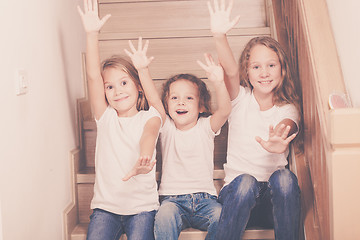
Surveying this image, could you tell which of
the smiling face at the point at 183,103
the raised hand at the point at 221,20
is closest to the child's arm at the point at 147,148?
the smiling face at the point at 183,103

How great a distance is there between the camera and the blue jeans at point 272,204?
1.68 m

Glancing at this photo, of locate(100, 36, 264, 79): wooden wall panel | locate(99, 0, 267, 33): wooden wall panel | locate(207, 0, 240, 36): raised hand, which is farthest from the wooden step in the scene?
locate(99, 0, 267, 33): wooden wall panel

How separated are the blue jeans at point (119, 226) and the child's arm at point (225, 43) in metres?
0.69

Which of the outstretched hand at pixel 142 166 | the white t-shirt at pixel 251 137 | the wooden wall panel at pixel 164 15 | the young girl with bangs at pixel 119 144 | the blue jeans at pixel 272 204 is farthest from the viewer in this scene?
the wooden wall panel at pixel 164 15

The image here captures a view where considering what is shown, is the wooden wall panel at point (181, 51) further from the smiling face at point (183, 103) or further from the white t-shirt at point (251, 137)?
the white t-shirt at point (251, 137)

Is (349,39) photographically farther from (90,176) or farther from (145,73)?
(90,176)

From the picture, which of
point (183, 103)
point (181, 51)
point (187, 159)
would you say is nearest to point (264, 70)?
point (183, 103)

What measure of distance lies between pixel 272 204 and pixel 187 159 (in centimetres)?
44

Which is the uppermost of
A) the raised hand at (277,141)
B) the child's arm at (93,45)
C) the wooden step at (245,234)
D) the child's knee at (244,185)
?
the child's arm at (93,45)

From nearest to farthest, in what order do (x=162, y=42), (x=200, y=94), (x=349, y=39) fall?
(x=349, y=39)
(x=200, y=94)
(x=162, y=42)

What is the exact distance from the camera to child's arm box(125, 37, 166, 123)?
73.8 inches

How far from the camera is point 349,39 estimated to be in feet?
5.45

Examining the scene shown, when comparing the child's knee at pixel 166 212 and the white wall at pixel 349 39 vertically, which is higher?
the white wall at pixel 349 39

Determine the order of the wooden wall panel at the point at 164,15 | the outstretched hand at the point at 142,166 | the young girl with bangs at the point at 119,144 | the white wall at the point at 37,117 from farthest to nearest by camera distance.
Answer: the wooden wall panel at the point at 164,15
the young girl with bangs at the point at 119,144
the outstretched hand at the point at 142,166
the white wall at the point at 37,117
